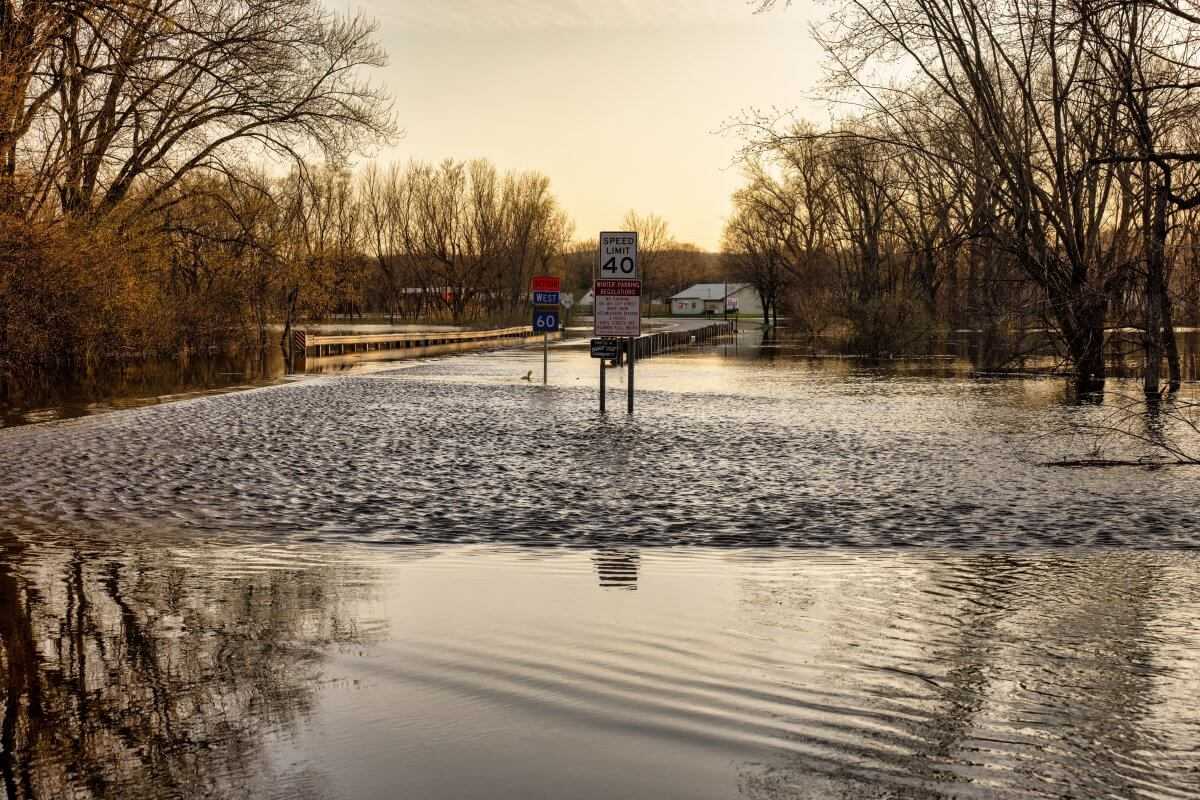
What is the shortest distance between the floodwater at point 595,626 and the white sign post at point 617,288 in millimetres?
7192

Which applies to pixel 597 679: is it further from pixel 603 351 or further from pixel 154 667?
pixel 603 351

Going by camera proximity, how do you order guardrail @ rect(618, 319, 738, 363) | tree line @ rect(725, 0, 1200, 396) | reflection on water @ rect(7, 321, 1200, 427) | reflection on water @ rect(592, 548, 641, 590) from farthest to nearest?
guardrail @ rect(618, 319, 738, 363) → reflection on water @ rect(7, 321, 1200, 427) → tree line @ rect(725, 0, 1200, 396) → reflection on water @ rect(592, 548, 641, 590)

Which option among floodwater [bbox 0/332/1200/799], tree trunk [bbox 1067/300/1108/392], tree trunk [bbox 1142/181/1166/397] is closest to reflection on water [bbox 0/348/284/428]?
floodwater [bbox 0/332/1200/799]

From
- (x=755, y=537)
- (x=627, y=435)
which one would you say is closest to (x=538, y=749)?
Answer: (x=755, y=537)

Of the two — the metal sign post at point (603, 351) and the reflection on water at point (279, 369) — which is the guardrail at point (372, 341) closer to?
the reflection on water at point (279, 369)

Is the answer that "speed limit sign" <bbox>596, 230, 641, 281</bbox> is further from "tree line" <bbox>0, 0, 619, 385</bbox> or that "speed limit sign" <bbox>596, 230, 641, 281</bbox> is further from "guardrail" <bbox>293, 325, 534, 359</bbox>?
"guardrail" <bbox>293, 325, 534, 359</bbox>

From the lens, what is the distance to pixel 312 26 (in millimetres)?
36875

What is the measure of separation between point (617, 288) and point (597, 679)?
1769 cm

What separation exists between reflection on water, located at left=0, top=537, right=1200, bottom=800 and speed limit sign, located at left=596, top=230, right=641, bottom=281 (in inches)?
583

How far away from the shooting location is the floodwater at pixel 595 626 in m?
4.60

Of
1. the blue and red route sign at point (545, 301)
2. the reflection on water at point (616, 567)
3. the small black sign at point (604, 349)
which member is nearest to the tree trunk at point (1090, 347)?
the small black sign at point (604, 349)

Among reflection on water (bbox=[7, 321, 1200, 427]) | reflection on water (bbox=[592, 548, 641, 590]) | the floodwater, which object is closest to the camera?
the floodwater

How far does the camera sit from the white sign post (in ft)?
75.7

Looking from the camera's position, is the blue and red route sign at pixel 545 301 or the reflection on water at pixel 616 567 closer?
the reflection on water at pixel 616 567
